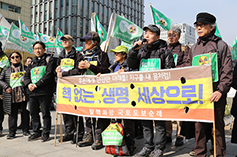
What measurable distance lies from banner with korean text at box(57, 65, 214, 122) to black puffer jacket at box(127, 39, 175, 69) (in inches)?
10.6

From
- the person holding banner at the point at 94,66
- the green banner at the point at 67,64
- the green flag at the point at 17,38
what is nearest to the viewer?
the person holding banner at the point at 94,66

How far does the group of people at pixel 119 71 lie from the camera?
3.16m

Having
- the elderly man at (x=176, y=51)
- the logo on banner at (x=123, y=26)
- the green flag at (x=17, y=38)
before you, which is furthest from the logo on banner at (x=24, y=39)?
the elderly man at (x=176, y=51)

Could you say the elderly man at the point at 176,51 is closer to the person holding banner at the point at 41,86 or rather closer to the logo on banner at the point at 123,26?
the logo on banner at the point at 123,26

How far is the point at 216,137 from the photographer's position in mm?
3146

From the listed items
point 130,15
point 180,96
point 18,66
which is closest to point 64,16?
point 130,15

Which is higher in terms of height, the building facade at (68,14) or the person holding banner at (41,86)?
the building facade at (68,14)

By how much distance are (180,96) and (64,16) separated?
52276mm

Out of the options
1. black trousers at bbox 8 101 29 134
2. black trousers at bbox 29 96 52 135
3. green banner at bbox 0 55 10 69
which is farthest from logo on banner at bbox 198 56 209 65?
green banner at bbox 0 55 10 69

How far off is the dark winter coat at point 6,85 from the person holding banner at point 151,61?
11.4 feet

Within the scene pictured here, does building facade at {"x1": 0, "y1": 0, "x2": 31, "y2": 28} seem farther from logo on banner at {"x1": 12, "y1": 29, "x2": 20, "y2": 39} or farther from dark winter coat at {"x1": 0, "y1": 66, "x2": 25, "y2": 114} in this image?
dark winter coat at {"x1": 0, "y1": 66, "x2": 25, "y2": 114}

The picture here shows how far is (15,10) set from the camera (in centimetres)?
3033

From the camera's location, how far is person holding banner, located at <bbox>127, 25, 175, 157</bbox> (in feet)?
11.5

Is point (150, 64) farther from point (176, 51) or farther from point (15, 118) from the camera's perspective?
point (15, 118)
